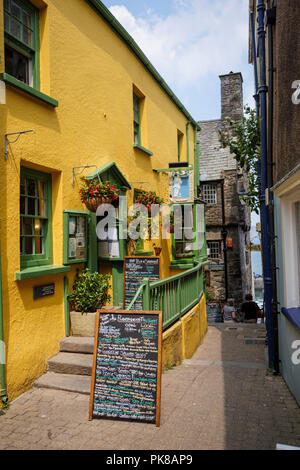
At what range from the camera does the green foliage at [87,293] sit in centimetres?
619

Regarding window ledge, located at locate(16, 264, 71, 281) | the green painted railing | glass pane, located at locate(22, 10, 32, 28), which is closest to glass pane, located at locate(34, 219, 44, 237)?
window ledge, located at locate(16, 264, 71, 281)

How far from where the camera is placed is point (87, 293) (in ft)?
20.4

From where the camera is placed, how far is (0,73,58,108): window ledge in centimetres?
488

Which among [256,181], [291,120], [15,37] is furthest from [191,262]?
[15,37]

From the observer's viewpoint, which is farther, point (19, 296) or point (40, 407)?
point (19, 296)

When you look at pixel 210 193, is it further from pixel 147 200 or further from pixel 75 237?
pixel 75 237

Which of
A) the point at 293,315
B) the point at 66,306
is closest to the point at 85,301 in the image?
the point at 66,306

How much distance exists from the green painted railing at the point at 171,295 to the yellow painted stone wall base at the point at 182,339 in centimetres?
14

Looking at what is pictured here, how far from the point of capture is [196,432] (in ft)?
13.3

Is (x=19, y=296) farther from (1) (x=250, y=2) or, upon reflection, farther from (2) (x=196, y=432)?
(1) (x=250, y=2)

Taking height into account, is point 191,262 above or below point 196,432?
above
